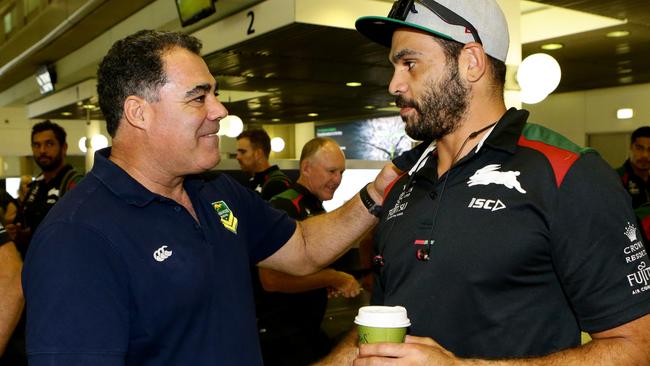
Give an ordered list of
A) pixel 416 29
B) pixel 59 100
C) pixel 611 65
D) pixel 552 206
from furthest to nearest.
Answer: pixel 59 100, pixel 611 65, pixel 416 29, pixel 552 206

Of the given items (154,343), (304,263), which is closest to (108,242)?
(154,343)

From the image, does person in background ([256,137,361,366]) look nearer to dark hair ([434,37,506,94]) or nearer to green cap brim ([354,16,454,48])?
green cap brim ([354,16,454,48])

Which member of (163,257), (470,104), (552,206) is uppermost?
(470,104)

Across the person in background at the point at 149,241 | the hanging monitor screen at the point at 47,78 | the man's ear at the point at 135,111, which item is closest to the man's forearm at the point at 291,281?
the person in background at the point at 149,241

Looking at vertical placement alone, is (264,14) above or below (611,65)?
above

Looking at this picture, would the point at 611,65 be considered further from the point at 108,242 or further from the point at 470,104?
the point at 108,242

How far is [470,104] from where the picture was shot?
1456mm

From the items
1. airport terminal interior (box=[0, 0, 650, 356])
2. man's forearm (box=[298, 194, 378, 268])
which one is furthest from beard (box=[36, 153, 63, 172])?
man's forearm (box=[298, 194, 378, 268])

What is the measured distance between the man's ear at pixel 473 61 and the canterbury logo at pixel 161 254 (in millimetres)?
798

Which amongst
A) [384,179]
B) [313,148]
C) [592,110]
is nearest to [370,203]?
[384,179]

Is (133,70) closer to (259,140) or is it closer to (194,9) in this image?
(259,140)

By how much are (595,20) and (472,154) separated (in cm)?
503

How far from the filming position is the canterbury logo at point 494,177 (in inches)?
50.2

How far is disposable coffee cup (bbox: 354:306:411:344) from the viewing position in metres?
1.08
